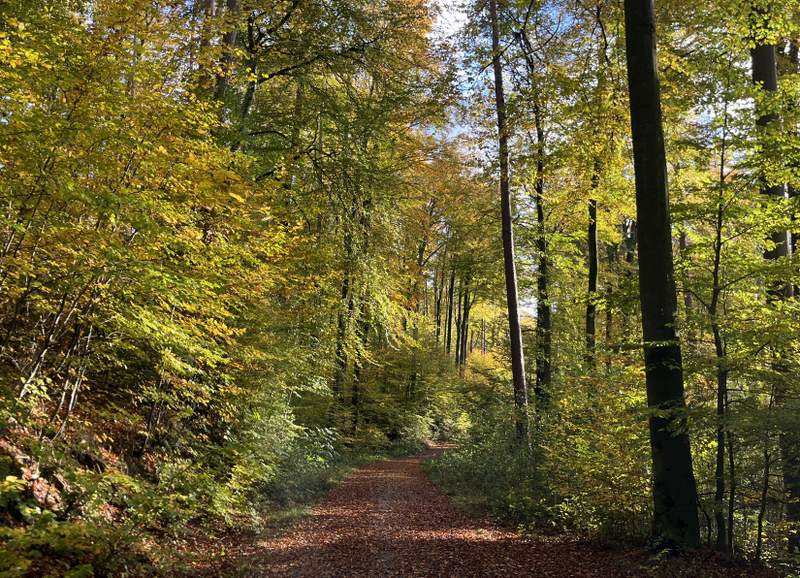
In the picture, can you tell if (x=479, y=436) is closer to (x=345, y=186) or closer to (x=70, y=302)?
(x=345, y=186)

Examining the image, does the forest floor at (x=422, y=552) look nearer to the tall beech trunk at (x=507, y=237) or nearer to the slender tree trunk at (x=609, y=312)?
the slender tree trunk at (x=609, y=312)

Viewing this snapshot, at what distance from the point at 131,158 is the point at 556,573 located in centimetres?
668

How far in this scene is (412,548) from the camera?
7008 mm

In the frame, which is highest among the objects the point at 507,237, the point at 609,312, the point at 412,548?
the point at 507,237

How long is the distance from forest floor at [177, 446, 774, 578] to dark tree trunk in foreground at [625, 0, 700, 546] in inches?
26.3

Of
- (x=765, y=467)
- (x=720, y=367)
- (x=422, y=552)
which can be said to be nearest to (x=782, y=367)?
(x=720, y=367)

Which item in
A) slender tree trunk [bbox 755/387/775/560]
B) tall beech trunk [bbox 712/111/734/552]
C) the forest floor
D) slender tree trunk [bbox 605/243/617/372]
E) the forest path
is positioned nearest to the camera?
slender tree trunk [bbox 755/387/775/560]

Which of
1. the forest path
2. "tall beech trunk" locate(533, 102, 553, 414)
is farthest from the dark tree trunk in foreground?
"tall beech trunk" locate(533, 102, 553, 414)

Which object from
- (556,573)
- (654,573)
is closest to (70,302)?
(556,573)

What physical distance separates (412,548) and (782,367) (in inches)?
201

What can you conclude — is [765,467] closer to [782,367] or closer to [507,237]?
[782,367]

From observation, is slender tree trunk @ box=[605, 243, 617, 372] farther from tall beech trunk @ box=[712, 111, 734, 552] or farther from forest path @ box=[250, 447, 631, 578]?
forest path @ box=[250, 447, 631, 578]

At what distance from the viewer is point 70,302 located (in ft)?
17.4

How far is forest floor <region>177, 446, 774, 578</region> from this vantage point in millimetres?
5895
